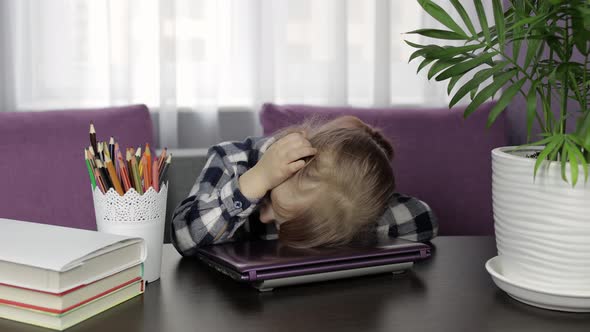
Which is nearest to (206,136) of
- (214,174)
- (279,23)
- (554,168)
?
(279,23)

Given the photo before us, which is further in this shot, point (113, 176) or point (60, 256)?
point (113, 176)

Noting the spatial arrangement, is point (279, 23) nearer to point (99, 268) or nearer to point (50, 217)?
point (50, 217)

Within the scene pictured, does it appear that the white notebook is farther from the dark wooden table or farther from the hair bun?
the hair bun

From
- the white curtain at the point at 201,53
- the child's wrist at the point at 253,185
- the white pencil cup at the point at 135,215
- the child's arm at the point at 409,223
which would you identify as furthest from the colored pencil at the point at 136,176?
the white curtain at the point at 201,53

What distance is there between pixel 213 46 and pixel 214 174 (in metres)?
0.84

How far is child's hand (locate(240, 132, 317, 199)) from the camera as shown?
109 centimetres

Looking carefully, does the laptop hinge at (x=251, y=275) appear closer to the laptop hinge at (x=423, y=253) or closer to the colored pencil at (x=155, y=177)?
the colored pencil at (x=155, y=177)

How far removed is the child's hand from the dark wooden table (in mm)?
168

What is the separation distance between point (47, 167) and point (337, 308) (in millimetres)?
1110

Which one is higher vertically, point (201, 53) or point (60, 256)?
point (201, 53)

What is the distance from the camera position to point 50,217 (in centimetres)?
174

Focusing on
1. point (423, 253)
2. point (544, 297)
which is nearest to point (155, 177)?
point (423, 253)

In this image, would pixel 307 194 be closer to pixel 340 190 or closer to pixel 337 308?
pixel 340 190

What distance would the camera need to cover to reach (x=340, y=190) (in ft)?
3.71
